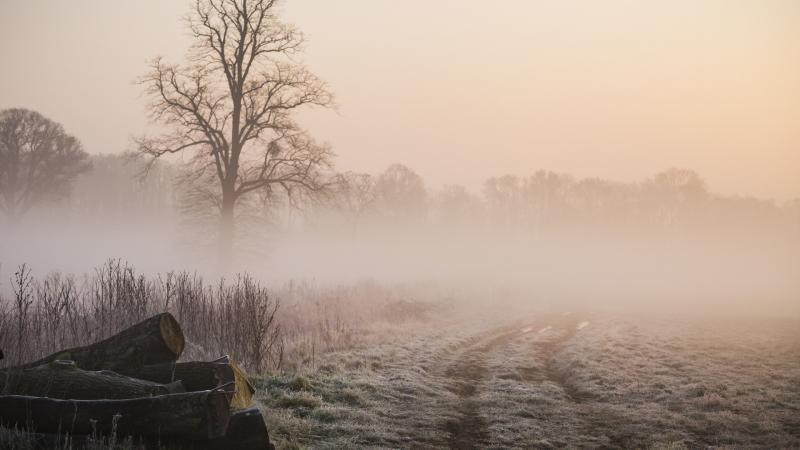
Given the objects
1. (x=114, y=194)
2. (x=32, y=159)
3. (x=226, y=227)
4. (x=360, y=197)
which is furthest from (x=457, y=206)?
(x=226, y=227)

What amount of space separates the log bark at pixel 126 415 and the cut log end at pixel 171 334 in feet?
5.72

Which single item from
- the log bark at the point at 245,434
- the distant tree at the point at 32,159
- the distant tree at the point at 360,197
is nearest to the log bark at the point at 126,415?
the log bark at the point at 245,434

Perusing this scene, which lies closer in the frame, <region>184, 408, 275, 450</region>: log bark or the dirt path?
<region>184, 408, 275, 450</region>: log bark

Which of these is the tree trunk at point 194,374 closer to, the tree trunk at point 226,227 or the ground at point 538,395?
the ground at point 538,395

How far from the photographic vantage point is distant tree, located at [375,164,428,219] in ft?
283

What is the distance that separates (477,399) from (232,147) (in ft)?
65.7

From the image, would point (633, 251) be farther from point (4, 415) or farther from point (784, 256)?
point (4, 415)

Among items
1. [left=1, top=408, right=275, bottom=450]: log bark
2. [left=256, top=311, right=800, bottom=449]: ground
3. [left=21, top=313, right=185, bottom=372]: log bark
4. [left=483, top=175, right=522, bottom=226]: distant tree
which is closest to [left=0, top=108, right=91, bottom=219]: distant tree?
[left=256, top=311, right=800, bottom=449]: ground

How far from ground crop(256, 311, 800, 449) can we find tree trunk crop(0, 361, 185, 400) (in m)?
2.20

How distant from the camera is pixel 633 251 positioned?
9312 cm

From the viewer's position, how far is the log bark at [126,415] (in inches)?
213

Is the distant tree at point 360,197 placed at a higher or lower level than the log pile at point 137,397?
higher

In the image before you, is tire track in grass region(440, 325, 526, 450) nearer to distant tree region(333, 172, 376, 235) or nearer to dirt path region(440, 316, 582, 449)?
dirt path region(440, 316, 582, 449)

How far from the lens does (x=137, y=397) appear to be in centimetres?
586
